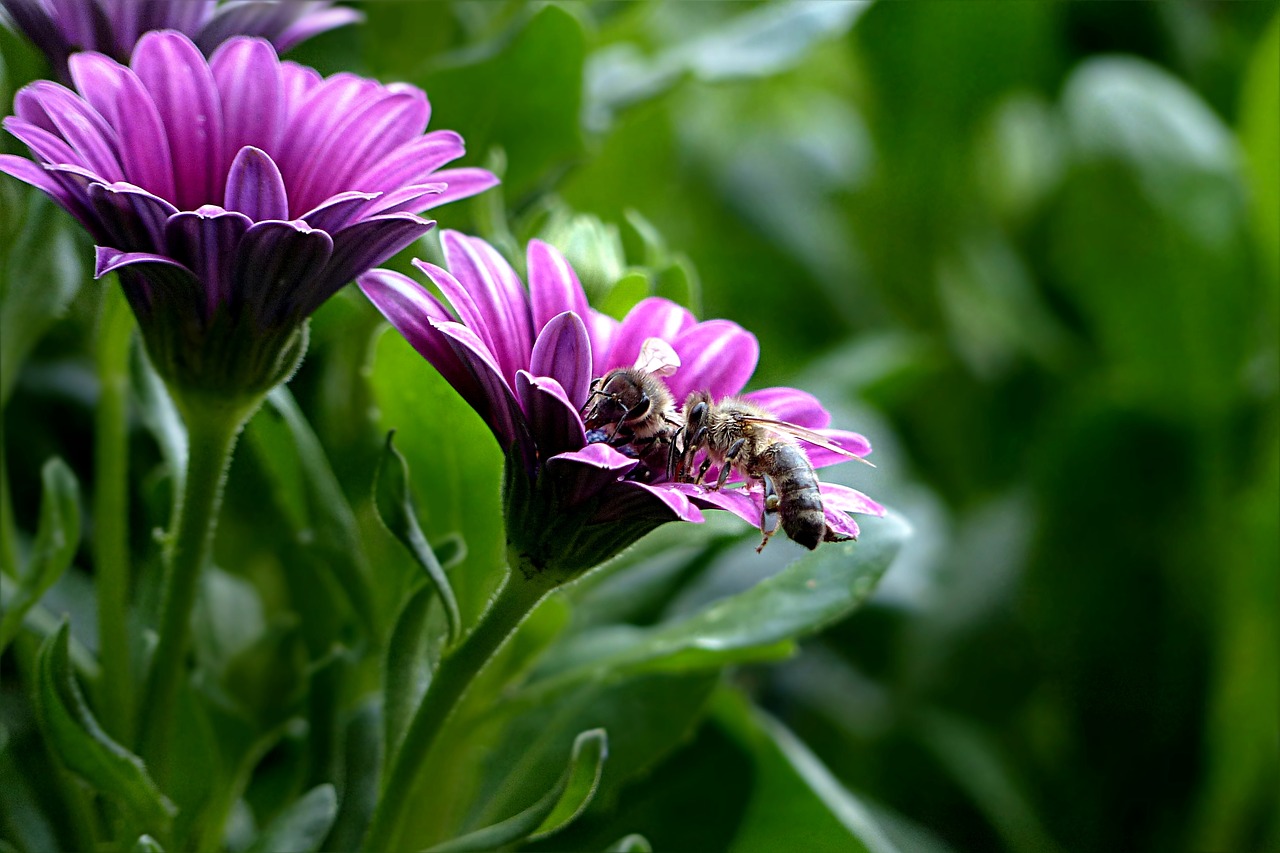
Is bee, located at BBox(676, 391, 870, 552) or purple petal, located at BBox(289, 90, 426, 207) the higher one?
purple petal, located at BBox(289, 90, 426, 207)

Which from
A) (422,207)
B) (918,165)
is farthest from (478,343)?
(918,165)

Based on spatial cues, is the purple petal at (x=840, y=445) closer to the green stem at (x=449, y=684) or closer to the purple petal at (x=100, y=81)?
the green stem at (x=449, y=684)

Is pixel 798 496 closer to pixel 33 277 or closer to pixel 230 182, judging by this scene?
pixel 230 182

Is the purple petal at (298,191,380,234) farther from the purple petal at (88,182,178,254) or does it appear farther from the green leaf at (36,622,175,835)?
the green leaf at (36,622,175,835)

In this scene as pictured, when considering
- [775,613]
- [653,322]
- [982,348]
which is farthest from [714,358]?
[982,348]

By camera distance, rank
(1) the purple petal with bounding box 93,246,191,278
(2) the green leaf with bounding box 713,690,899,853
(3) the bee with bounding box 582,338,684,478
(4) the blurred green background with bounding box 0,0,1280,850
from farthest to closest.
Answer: (4) the blurred green background with bounding box 0,0,1280,850 → (2) the green leaf with bounding box 713,690,899,853 → (3) the bee with bounding box 582,338,684,478 → (1) the purple petal with bounding box 93,246,191,278

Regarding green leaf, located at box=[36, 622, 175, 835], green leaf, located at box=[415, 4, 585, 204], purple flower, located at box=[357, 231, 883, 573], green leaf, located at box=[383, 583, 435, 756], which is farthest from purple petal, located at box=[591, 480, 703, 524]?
green leaf, located at box=[415, 4, 585, 204]
